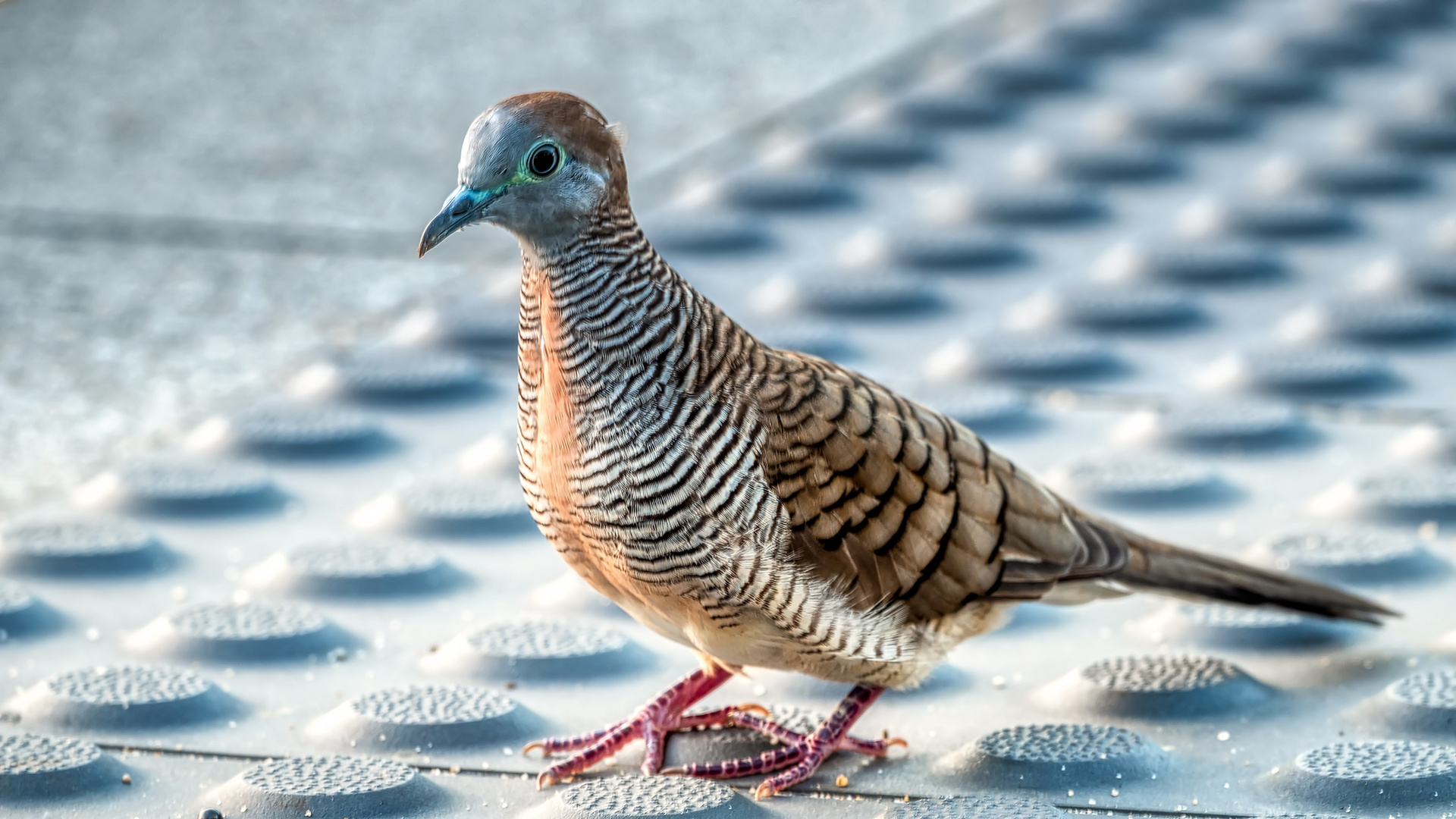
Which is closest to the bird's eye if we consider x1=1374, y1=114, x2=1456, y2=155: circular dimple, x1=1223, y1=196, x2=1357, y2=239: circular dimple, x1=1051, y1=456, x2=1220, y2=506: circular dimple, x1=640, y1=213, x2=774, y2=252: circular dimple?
x1=1051, y1=456, x2=1220, y2=506: circular dimple

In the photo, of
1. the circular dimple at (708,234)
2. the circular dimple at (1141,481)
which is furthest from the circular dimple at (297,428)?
the circular dimple at (1141,481)

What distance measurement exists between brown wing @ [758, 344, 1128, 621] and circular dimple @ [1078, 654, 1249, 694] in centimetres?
20

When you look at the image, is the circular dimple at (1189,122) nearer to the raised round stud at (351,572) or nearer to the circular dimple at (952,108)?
the circular dimple at (952,108)

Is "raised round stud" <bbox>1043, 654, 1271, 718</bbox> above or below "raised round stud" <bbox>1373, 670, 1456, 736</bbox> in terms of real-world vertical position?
above

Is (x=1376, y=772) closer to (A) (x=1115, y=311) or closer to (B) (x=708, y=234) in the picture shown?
(A) (x=1115, y=311)

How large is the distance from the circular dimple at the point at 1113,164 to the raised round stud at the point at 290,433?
2669 millimetres

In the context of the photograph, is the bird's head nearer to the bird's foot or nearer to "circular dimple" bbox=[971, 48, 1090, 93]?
the bird's foot

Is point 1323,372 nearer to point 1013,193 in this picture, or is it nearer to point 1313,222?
point 1313,222

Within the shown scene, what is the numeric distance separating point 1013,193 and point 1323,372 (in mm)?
1513

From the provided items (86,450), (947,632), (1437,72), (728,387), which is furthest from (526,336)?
(1437,72)

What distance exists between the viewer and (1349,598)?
3311 millimetres

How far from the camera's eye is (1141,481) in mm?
4027

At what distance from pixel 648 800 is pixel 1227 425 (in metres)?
2.03

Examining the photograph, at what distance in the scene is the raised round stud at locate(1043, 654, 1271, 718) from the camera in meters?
3.13
